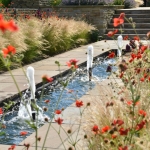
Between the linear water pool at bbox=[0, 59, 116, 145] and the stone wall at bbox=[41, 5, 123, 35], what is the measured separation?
220 inches

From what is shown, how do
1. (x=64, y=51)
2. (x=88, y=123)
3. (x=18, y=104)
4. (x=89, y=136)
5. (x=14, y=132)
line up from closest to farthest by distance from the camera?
(x=89, y=136) < (x=88, y=123) < (x=14, y=132) < (x=18, y=104) < (x=64, y=51)

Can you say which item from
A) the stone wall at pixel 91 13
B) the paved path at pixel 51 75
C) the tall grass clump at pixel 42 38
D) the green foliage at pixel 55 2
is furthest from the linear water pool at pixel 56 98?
the green foliage at pixel 55 2

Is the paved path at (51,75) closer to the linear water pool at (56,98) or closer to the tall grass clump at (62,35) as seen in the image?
the linear water pool at (56,98)

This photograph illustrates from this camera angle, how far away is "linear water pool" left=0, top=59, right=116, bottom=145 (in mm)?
4149

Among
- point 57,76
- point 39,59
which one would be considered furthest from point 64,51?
point 57,76

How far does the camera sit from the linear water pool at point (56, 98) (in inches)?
163

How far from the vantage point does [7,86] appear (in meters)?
6.16

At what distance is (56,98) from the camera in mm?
6012

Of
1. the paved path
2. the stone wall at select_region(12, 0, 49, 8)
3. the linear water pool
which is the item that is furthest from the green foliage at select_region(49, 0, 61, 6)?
the linear water pool

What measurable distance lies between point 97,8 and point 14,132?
11.1m

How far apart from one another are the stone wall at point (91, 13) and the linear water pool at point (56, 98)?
220 inches

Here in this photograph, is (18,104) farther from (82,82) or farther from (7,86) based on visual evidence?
(82,82)

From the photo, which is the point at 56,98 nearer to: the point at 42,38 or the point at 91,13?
the point at 42,38

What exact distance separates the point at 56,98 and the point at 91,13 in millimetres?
9398
